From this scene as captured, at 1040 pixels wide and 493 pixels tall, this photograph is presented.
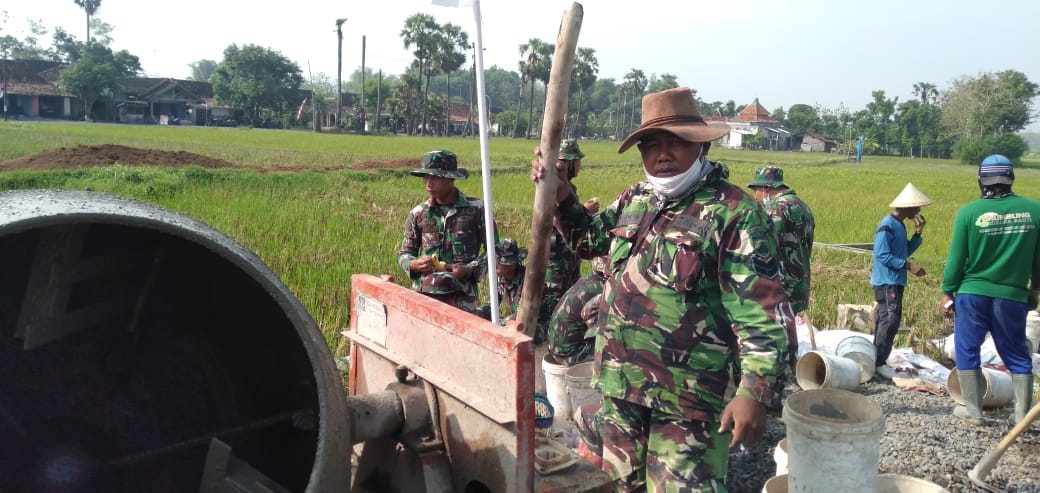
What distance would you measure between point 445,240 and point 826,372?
2727 mm

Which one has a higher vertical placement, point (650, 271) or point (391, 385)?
point (650, 271)

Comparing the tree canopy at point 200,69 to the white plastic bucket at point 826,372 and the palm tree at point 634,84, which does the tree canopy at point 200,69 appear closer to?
the palm tree at point 634,84

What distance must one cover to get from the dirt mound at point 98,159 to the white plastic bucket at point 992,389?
16.8 meters

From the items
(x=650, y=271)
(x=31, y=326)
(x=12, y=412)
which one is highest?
(x=650, y=271)

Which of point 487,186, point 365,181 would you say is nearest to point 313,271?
point 487,186

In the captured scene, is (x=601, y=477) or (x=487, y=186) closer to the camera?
(x=601, y=477)

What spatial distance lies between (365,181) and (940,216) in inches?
511

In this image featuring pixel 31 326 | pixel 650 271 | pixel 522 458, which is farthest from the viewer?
pixel 650 271

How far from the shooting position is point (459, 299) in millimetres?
4695

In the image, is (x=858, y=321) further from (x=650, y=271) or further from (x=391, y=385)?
(x=391, y=385)

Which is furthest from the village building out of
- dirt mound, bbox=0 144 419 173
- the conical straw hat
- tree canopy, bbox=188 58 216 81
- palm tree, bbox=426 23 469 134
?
tree canopy, bbox=188 58 216 81

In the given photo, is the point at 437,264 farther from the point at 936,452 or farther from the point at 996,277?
the point at 996,277

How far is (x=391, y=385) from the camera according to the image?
2391mm

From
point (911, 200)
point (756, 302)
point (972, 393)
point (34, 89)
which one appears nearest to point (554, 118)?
point (756, 302)
